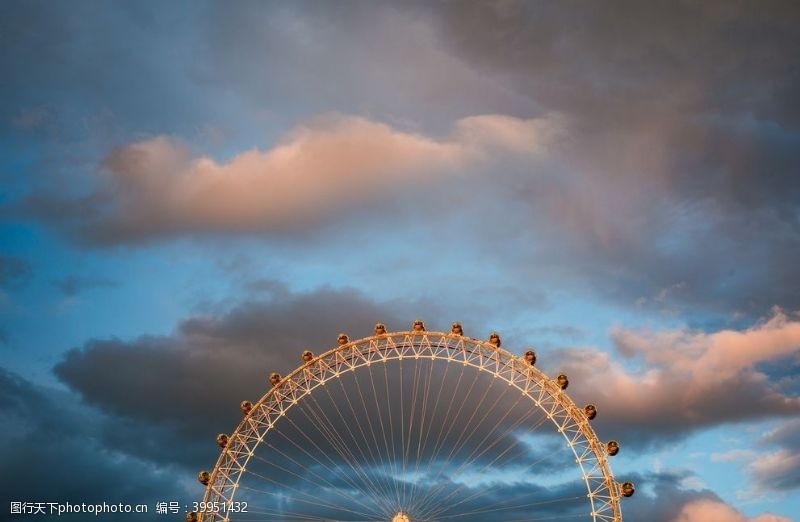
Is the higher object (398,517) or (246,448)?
(246,448)

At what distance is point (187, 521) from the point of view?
2778 inches

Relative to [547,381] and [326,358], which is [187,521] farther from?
[547,381]

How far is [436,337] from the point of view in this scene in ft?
232

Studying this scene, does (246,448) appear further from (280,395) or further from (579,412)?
(579,412)

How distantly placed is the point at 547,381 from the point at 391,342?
1143cm

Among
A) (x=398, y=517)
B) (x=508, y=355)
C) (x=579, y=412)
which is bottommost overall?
(x=398, y=517)

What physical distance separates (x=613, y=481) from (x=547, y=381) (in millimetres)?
8028

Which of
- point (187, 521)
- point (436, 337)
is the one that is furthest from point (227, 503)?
point (436, 337)

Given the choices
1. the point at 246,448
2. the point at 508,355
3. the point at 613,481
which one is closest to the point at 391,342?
the point at 508,355

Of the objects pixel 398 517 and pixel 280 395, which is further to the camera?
pixel 280 395

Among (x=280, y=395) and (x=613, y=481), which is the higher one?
(x=280, y=395)

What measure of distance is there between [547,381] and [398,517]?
45.6ft

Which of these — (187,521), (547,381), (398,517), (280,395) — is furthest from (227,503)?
(547,381)

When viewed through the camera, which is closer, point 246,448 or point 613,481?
point 613,481
